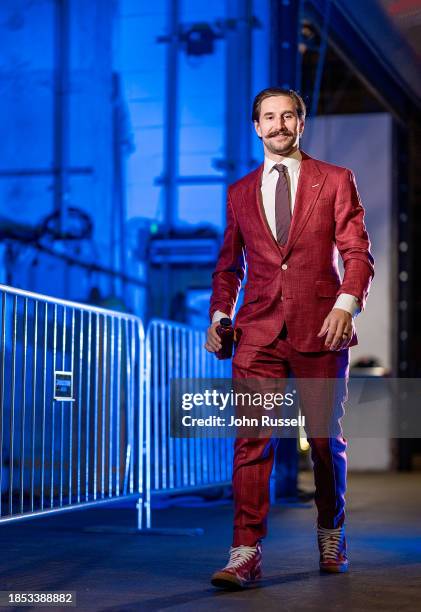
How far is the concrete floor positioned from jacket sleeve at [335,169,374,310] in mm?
1025

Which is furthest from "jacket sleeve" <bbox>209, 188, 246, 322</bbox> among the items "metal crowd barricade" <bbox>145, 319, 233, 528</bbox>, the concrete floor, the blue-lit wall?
the blue-lit wall

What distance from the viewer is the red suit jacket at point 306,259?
157 inches

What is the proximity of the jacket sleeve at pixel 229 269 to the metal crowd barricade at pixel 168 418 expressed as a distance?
2.41m

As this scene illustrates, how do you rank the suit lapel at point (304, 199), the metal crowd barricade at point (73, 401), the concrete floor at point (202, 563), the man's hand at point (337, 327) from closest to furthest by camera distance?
the concrete floor at point (202, 563) → the man's hand at point (337, 327) → the suit lapel at point (304, 199) → the metal crowd barricade at point (73, 401)

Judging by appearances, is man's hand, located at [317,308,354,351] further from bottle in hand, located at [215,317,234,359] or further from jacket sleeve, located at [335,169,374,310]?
bottle in hand, located at [215,317,234,359]

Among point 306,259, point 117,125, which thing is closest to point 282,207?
point 306,259

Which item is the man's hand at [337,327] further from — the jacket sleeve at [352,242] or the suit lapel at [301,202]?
the suit lapel at [301,202]

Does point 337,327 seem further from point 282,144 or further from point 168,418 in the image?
point 168,418

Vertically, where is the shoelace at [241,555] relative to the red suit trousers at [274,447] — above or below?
below

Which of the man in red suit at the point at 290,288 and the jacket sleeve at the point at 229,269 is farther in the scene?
the jacket sleeve at the point at 229,269

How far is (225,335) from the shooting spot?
4070 millimetres

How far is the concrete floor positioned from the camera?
12.0 ft

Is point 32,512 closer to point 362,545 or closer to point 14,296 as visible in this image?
point 14,296

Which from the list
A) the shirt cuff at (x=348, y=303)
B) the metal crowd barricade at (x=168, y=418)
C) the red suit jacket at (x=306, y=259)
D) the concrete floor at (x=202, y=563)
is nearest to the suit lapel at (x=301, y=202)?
the red suit jacket at (x=306, y=259)
